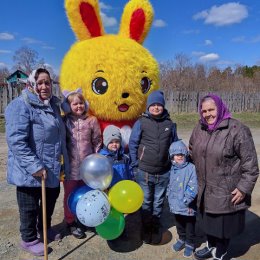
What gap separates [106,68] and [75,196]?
4.92 feet

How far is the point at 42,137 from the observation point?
3.12 meters

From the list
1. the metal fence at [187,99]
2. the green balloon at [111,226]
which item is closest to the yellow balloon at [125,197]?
the green balloon at [111,226]

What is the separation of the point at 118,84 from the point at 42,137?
1.15 metres

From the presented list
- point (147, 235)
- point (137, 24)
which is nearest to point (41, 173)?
point (147, 235)

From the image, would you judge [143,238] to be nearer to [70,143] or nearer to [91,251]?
[91,251]

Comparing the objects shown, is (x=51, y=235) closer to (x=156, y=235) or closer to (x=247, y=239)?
(x=156, y=235)

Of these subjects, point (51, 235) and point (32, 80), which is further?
point (51, 235)

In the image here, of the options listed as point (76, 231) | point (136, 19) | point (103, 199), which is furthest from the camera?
point (136, 19)

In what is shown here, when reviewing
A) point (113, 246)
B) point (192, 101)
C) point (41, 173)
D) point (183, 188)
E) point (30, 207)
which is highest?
point (192, 101)

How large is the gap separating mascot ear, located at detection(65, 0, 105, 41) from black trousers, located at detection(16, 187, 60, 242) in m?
2.00

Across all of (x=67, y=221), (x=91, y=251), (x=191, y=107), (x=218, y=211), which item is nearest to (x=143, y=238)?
(x=91, y=251)

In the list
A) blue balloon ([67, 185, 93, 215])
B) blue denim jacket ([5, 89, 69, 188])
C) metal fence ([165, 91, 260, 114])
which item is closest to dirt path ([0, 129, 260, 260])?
blue balloon ([67, 185, 93, 215])

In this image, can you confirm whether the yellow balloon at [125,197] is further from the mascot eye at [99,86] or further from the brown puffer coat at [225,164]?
the mascot eye at [99,86]

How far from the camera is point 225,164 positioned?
114 inches
